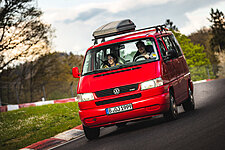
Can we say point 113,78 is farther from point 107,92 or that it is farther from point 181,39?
point 181,39

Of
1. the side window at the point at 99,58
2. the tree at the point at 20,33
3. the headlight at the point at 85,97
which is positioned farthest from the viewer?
the tree at the point at 20,33

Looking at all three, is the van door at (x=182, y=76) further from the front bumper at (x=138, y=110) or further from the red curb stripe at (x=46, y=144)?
the red curb stripe at (x=46, y=144)

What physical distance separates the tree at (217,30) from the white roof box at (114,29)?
259 feet

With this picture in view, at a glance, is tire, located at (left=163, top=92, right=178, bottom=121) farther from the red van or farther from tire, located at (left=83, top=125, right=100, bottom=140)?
tire, located at (left=83, top=125, right=100, bottom=140)

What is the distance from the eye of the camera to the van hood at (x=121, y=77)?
848 centimetres

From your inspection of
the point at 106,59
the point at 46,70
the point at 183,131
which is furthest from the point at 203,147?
the point at 46,70

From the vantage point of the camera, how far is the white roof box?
1047 centimetres

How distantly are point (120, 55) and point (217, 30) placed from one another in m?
84.3

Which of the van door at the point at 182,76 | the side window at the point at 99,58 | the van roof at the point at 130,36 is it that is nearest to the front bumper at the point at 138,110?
the side window at the point at 99,58

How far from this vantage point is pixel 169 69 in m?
9.41

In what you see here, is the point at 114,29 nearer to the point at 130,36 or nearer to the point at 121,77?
the point at 130,36

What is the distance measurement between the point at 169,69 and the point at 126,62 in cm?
105

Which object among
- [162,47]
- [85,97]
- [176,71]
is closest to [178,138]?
[85,97]

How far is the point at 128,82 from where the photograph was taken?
8.45 meters
